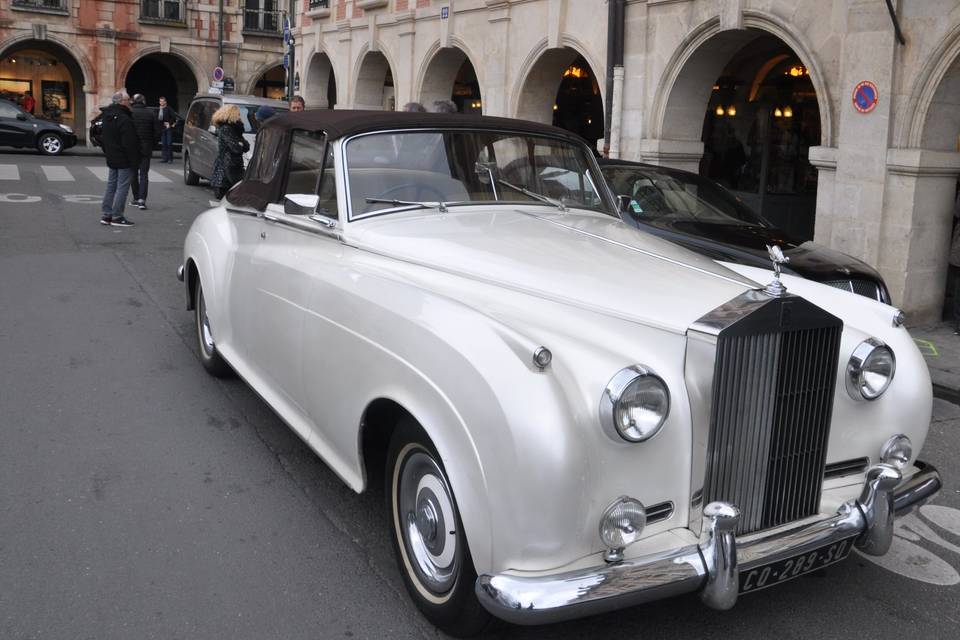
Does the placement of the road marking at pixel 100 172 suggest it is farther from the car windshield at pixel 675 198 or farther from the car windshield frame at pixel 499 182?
the car windshield frame at pixel 499 182

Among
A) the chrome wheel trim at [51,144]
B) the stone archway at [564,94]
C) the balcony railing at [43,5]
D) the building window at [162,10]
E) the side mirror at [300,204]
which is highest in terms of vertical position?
the building window at [162,10]

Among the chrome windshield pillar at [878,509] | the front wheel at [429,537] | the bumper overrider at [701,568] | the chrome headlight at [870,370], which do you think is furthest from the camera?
the chrome headlight at [870,370]

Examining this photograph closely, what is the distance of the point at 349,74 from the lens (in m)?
22.7

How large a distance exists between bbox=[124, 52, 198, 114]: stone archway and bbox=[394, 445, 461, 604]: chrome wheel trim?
38496mm

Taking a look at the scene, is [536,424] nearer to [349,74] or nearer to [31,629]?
[31,629]

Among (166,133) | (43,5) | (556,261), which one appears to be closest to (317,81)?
(166,133)

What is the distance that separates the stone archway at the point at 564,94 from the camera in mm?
15420

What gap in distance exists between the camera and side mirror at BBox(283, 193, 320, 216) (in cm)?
450

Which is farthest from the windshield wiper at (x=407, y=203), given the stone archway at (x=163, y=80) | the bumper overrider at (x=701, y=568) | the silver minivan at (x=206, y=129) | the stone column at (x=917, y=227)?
the stone archway at (x=163, y=80)

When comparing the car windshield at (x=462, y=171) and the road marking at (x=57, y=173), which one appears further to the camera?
the road marking at (x=57, y=173)

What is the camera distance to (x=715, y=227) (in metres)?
7.96

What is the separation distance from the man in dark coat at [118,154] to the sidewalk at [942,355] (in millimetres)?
10244

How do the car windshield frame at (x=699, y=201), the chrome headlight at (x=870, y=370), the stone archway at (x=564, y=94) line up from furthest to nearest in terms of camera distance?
the stone archway at (x=564, y=94), the car windshield frame at (x=699, y=201), the chrome headlight at (x=870, y=370)

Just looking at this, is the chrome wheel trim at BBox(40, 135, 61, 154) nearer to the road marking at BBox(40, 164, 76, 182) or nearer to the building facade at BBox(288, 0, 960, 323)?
the road marking at BBox(40, 164, 76, 182)
